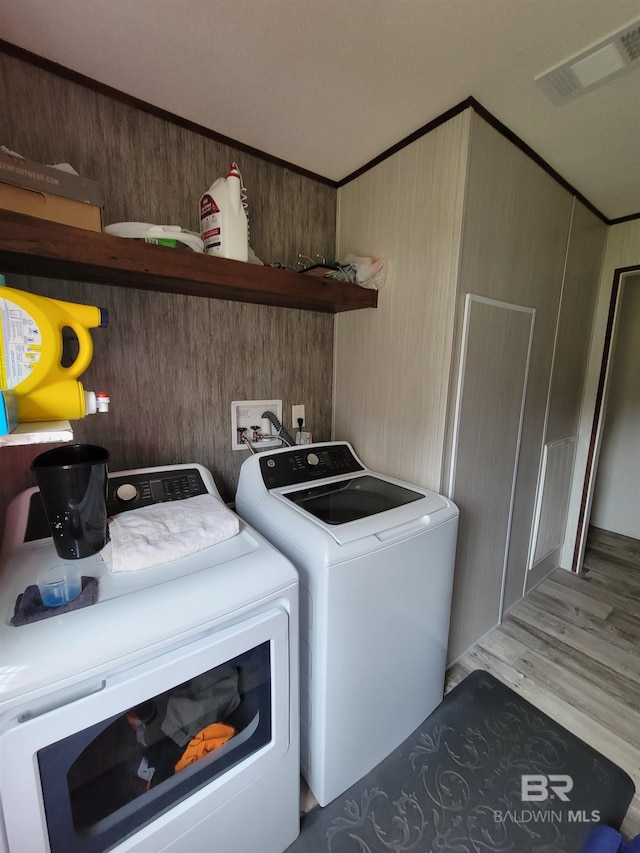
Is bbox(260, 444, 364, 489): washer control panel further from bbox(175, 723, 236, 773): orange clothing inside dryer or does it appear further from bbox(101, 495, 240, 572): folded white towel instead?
bbox(175, 723, 236, 773): orange clothing inside dryer

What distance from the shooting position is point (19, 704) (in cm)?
62

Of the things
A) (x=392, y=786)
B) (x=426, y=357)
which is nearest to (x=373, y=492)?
(x=426, y=357)

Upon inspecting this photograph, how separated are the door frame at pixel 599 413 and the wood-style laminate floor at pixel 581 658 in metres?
0.26

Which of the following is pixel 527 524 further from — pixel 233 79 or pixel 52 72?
pixel 52 72

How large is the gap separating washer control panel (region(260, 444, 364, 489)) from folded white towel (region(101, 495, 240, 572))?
12.8 inches

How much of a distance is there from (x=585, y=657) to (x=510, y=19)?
8.46ft

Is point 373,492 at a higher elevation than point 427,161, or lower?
lower

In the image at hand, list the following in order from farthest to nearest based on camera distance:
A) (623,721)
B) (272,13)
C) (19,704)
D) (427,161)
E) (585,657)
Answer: (585,657)
(623,721)
(427,161)
(272,13)
(19,704)

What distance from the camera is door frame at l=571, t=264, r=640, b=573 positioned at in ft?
7.49

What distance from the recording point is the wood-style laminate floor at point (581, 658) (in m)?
1.48

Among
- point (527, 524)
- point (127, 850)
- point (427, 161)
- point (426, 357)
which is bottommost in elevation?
point (127, 850)

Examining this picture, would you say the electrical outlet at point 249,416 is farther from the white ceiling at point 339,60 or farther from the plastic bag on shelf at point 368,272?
the white ceiling at point 339,60

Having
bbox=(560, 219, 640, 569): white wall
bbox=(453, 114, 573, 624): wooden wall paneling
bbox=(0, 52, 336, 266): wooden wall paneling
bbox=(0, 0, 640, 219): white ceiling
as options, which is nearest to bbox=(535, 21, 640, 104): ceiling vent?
bbox=(0, 0, 640, 219): white ceiling

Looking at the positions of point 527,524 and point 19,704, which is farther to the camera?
point 527,524
